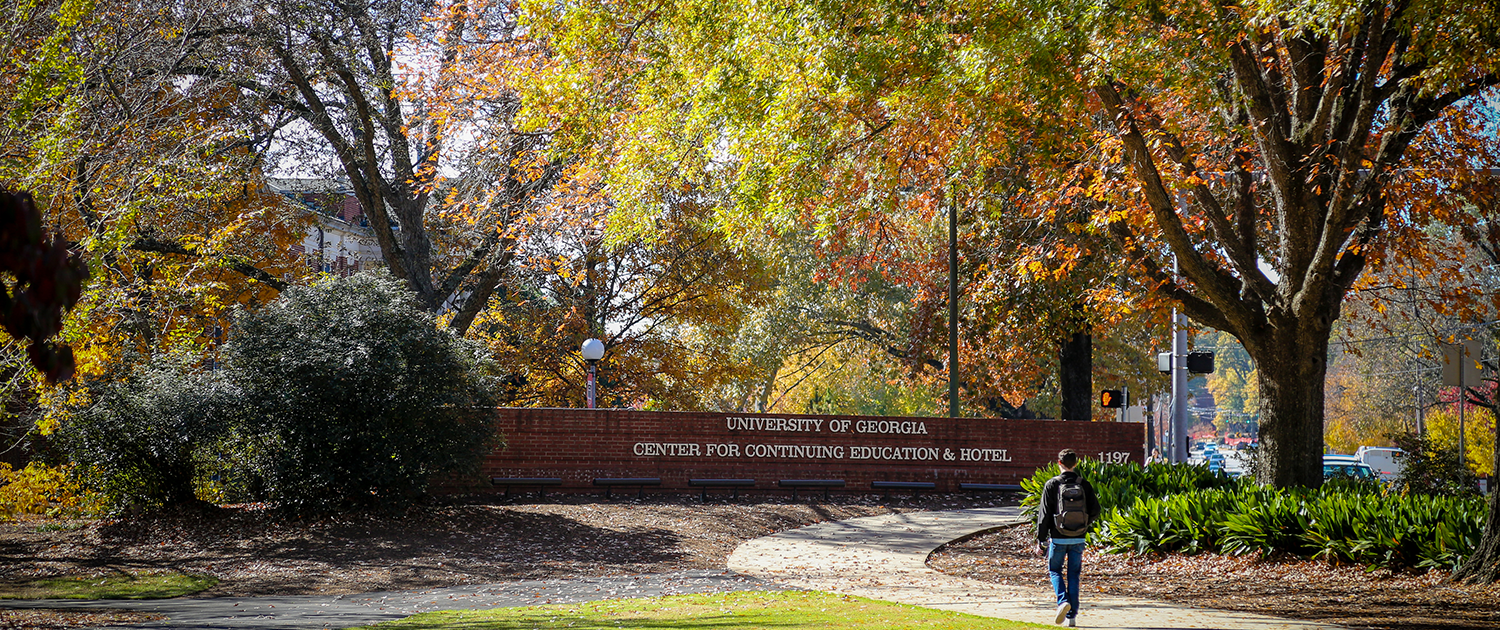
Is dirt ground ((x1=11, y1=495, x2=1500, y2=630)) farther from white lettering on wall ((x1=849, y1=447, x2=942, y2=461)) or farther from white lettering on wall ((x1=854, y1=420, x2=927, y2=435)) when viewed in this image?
white lettering on wall ((x1=854, y1=420, x2=927, y2=435))

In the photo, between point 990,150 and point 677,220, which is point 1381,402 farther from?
point 990,150

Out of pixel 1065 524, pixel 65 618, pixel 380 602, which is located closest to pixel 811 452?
pixel 380 602

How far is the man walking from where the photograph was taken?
30.0ft

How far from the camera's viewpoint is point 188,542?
14398 mm

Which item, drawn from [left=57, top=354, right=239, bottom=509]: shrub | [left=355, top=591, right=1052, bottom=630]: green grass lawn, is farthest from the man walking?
[left=57, top=354, right=239, bottom=509]: shrub

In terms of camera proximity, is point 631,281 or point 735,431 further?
point 631,281

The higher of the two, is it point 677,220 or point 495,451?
point 677,220

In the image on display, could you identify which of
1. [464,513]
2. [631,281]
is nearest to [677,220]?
[631,281]

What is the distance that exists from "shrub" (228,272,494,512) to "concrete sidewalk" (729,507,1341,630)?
16.1 ft

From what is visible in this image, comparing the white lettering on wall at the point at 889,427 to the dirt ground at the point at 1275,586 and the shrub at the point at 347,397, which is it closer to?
the dirt ground at the point at 1275,586

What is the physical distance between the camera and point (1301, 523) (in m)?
11.6

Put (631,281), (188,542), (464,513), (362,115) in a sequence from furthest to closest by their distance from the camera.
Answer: (631,281)
(362,115)
(464,513)
(188,542)

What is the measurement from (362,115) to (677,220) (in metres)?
7.74

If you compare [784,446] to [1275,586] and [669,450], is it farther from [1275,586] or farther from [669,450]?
[1275,586]
